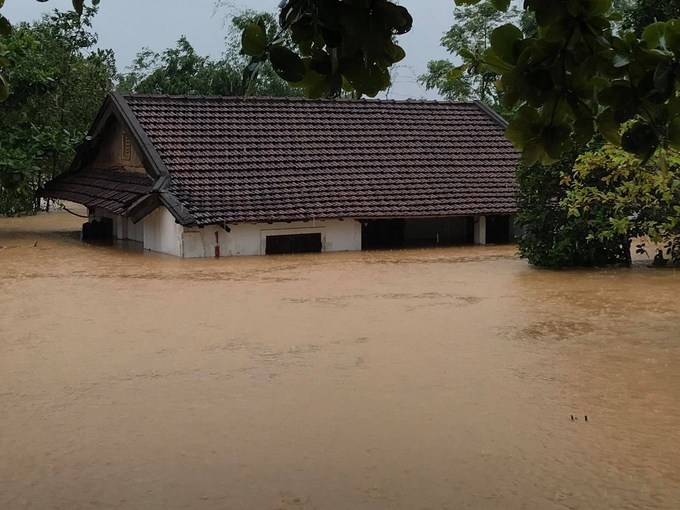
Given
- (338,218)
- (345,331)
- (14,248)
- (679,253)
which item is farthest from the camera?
(14,248)

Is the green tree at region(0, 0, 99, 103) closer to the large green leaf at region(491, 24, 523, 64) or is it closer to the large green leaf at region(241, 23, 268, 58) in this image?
the large green leaf at region(241, 23, 268, 58)

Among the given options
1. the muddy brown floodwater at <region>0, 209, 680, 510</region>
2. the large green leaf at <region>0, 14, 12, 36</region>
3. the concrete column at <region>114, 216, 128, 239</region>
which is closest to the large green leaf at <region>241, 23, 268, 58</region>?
the large green leaf at <region>0, 14, 12, 36</region>

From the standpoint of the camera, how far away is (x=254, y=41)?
9.56ft

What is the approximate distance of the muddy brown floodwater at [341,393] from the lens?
5.46 metres

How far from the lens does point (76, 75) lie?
79.8 ft

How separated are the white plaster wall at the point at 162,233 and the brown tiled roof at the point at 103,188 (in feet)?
1.80

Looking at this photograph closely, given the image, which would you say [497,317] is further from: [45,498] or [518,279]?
[45,498]

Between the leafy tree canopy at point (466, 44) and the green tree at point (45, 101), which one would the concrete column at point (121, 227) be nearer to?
the green tree at point (45, 101)

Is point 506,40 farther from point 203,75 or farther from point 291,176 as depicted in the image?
point 203,75

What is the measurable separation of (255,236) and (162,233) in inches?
68.7

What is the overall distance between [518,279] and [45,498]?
9571mm

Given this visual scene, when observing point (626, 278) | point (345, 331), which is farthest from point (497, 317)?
point (626, 278)

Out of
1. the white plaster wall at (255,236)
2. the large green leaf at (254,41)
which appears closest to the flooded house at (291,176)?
the white plaster wall at (255,236)

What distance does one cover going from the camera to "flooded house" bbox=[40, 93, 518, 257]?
55.6 feet
